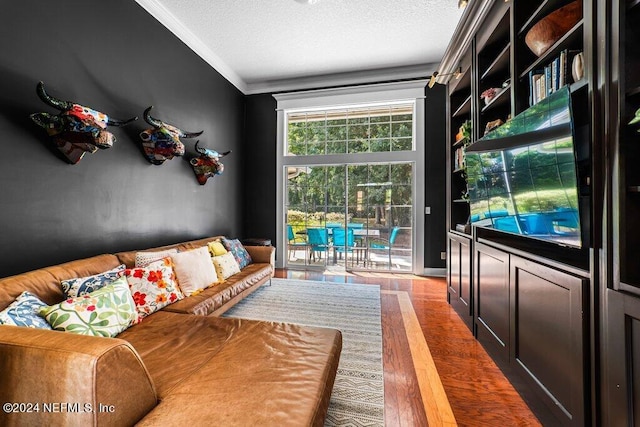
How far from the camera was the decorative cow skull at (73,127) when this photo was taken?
187 centimetres

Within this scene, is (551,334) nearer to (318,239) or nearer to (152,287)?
(152,287)

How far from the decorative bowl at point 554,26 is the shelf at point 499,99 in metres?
0.34

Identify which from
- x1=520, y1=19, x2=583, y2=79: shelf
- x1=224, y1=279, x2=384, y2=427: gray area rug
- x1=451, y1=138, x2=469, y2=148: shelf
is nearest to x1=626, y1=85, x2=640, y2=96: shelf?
x1=520, y1=19, x2=583, y2=79: shelf

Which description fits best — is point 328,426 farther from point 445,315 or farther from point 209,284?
point 445,315

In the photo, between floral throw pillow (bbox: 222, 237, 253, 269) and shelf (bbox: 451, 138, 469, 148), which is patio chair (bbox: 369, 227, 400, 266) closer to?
shelf (bbox: 451, 138, 469, 148)

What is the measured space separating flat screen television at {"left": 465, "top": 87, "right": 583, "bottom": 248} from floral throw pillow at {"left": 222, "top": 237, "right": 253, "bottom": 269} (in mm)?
2806

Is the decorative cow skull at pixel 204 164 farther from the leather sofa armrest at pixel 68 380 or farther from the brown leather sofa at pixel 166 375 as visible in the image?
the leather sofa armrest at pixel 68 380

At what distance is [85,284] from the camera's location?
5.67 feet

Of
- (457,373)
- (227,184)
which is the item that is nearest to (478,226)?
(457,373)

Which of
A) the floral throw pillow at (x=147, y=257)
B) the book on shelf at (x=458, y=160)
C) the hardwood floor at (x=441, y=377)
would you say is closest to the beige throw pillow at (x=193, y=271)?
the floral throw pillow at (x=147, y=257)

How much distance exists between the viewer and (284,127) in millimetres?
5004

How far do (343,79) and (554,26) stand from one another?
11.2 ft

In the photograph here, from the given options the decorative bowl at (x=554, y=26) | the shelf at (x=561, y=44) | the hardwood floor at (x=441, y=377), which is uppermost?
the decorative bowl at (x=554, y=26)

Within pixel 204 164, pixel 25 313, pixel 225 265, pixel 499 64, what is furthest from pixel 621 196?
pixel 204 164
